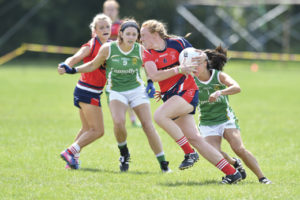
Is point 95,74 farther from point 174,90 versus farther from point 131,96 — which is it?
point 174,90

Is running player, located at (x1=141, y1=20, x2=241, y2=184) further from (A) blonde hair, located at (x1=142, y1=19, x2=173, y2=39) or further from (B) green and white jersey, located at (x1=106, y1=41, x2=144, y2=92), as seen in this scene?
(B) green and white jersey, located at (x1=106, y1=41, x2=144, y2=92)

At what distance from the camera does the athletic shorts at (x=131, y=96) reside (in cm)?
716

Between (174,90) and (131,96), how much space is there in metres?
0.65

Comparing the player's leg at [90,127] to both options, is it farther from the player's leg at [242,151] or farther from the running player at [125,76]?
the player's leg at [242,151]

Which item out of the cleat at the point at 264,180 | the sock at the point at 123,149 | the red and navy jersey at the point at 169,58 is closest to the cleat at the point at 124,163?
the sock at the point at 123,149

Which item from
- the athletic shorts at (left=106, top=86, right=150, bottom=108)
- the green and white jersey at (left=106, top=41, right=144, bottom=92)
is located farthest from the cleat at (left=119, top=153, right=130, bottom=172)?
the green and white jersey at (left=106, top=41, right=144, bottom=92)

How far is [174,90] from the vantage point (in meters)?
6.88

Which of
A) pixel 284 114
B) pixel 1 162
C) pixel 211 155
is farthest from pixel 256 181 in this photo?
pixel 284 114

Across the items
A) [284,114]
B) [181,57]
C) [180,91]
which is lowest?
[284,114]

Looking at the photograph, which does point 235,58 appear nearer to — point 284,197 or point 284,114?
point 284,114

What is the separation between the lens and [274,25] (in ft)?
144

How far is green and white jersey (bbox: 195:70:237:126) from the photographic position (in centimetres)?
680

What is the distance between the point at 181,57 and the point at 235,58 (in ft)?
113

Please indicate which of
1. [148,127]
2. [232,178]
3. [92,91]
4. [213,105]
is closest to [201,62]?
[213,105]
